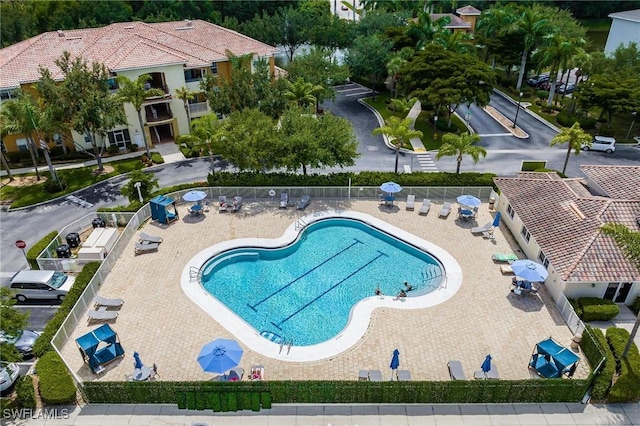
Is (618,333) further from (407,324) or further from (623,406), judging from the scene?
(407,324)

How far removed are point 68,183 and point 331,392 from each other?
35000 mm

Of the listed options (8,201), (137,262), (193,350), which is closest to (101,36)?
(8,201)

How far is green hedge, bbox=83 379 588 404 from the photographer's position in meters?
22.1

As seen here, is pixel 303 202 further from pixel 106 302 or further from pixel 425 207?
pixel 106 302

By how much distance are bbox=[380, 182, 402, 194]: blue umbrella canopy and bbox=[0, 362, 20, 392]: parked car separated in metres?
27.2

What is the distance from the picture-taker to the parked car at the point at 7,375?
23594mm

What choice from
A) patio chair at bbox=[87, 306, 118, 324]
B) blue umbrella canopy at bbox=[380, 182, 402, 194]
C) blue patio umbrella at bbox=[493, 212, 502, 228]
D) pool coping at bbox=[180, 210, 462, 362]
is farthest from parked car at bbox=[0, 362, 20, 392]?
blue patio umbrella at bbox=[493, 212, 502, 228]

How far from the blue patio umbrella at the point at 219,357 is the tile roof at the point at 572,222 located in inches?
756

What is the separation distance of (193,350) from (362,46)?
49270mm

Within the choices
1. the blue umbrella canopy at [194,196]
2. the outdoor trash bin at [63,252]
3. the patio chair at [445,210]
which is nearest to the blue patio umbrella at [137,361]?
the outdoor trash bin at [63,252]

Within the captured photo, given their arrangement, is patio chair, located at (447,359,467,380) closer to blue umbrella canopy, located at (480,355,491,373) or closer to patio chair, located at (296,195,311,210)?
blue umbrella canopy, located at (480,355,491,373)

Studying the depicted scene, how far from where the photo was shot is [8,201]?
42.2 metres

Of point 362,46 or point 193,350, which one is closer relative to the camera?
point 193,350

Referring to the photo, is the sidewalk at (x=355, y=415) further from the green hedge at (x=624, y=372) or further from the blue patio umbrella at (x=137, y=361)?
the blue patio umbrella at (x=137, y=361)
